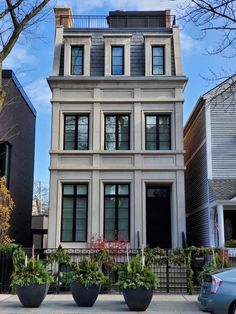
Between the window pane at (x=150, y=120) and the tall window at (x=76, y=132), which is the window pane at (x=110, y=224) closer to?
the tall window at (x=76, y=132)

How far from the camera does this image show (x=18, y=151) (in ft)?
77.2

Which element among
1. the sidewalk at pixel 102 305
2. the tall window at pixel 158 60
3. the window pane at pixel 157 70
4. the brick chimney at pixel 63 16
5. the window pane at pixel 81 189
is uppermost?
the brick chimney at pixel 63 16

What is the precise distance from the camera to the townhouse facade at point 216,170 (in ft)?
63.8

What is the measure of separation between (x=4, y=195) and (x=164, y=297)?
802 centimetres

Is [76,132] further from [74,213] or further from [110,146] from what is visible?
[74,213]

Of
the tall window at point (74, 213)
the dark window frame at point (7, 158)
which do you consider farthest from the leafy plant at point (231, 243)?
the dark window frame at point (7, 158)

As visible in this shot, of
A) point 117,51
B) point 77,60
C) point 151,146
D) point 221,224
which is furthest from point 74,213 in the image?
point 117,51

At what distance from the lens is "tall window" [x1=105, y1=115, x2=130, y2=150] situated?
21.0m

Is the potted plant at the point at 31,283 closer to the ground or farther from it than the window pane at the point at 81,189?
closer to the ground

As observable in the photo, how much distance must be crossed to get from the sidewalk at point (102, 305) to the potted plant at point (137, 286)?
248mm

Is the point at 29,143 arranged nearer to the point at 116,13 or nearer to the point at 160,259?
the point at 116,13

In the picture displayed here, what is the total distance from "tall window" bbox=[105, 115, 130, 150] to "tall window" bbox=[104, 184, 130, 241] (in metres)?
1.79

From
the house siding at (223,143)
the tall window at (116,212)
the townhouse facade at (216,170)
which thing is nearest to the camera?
the townhouse facade at (216,170)

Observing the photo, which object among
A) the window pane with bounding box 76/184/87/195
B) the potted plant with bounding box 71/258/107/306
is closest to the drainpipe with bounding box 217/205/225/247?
the window pane with bounding box 76/184/87/195
